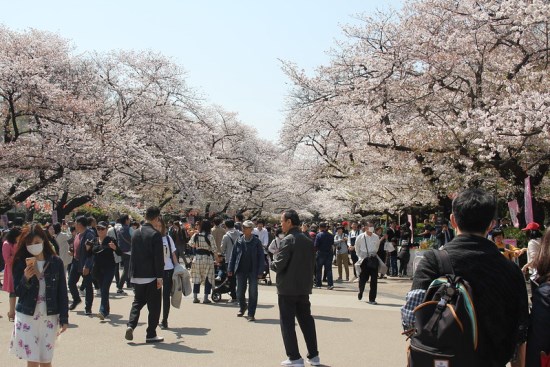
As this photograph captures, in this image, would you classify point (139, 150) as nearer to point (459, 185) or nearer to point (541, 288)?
point (459, 185)

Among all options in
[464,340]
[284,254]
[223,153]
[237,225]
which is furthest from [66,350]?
[223,153]

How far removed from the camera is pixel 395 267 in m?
20.3

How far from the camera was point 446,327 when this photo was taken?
10.1 feet

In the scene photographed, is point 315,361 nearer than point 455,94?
Yes

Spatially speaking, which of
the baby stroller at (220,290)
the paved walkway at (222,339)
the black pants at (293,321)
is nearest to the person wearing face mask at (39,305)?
the paved walkway at (222,339)

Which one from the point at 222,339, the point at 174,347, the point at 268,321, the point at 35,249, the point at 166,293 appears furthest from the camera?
the point at 268,321

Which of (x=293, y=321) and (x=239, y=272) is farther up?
(x=239, y=272)

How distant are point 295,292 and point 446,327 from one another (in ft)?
14.0

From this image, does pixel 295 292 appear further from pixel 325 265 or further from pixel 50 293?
pixel 325 265

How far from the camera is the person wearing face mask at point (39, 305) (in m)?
5.53

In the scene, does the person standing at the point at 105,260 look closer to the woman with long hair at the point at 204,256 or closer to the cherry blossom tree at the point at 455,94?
the woman with long hair at the point at 204,256

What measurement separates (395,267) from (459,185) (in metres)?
3.57

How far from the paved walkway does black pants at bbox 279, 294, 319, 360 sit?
314 mm

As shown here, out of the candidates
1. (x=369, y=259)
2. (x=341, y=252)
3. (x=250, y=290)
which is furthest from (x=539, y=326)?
(x=341, y=252)
